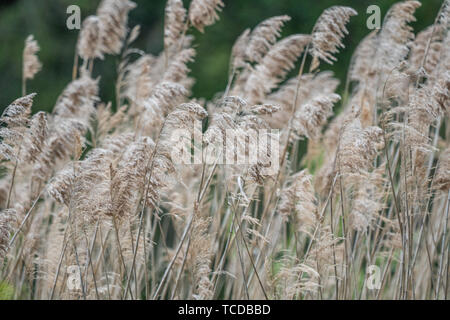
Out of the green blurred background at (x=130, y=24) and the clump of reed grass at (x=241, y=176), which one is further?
the green blurred background at (x=130, y=24)

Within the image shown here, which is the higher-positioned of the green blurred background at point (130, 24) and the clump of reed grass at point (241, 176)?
the green blurred background at point (130, 24)

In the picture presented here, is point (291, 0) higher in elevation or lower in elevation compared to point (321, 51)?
higher

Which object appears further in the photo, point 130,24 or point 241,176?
point 130,24

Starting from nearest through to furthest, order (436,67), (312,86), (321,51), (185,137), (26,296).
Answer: (185,137) < (321,51) < (436,67) < (26,296) < (312,86)

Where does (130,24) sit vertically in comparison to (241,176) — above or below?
above

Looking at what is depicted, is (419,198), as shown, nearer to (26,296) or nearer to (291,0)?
(26,296)

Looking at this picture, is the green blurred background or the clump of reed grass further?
the green blurred background

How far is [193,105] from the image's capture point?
2.25m

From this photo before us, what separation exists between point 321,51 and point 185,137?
0.96 meters

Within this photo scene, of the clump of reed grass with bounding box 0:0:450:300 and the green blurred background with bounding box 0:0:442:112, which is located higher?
the green blurred background with bounding box 0:0:442:112

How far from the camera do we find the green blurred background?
33.4 ft

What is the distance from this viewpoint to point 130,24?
1047cm

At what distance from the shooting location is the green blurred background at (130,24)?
10.2m

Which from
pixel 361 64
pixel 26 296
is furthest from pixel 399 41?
pixel 26 296
